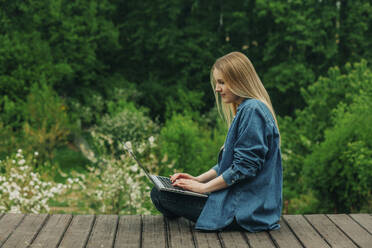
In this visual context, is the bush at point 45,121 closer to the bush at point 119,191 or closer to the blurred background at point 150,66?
the blurred background at point 150,66

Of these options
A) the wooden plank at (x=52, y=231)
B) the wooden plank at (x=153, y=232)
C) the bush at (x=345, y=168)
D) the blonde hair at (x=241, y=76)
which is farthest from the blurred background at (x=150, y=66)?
the blonde hair at (x=241, y=76)

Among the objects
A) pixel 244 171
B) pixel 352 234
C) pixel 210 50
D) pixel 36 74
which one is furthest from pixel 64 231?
pixel 210 50

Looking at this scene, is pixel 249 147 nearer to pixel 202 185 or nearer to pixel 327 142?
pixel 202 185

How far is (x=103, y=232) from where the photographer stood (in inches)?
145

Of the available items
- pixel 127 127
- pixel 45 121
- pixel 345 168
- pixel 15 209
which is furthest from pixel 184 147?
pixel 45 121

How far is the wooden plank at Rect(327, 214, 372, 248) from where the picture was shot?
11.6 feet

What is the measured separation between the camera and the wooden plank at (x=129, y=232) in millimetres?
3430

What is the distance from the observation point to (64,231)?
12.2ft

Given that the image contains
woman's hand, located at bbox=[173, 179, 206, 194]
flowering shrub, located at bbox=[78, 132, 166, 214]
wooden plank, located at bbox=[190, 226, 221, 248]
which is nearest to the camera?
wooden plank, located at bbox=[190, 226, 221, 248]

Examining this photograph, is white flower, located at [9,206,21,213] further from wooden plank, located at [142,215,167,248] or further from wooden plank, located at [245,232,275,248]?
wooden plank, located at [245,232,275,248]

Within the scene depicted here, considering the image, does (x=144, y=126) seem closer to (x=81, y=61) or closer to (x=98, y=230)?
(x=81, y=61)

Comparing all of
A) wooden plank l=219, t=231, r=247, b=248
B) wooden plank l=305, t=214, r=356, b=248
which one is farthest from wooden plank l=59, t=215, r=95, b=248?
wooden plank l=305, t=214, r=356, b=248

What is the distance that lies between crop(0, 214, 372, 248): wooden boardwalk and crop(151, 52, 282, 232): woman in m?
0.13

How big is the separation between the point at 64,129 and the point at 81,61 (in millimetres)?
6560
